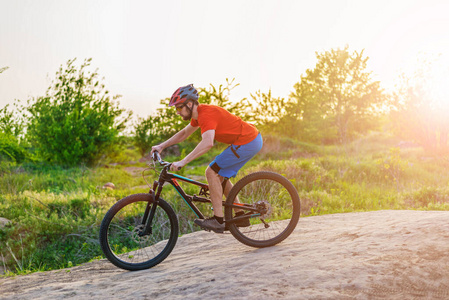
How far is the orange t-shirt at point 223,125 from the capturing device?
15.5ft

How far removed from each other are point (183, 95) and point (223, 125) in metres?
0.58

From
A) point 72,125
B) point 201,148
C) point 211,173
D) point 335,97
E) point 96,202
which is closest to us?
point 201,148

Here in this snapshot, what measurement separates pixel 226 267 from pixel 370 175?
10676 millimetres

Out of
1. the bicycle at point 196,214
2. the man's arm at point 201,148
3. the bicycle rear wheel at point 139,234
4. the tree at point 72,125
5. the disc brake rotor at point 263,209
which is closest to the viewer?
the man's arm at point 201,148

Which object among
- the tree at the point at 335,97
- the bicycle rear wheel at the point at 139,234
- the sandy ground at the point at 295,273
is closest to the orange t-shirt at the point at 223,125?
the bicycle rear wheel at the point at 139,234

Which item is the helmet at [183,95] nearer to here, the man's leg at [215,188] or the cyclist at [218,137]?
the cyclist at [218,137]

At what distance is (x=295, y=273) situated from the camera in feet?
11.8

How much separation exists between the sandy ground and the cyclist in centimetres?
60

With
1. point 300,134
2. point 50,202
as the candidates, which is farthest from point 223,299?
point 300,134

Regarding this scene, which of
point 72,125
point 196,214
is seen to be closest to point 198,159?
point 72,125

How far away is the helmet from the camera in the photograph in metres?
4.72

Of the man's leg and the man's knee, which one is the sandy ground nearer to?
the man's leg

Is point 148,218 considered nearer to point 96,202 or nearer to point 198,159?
point 96,202

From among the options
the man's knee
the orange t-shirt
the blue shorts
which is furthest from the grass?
the orange t-shirt
